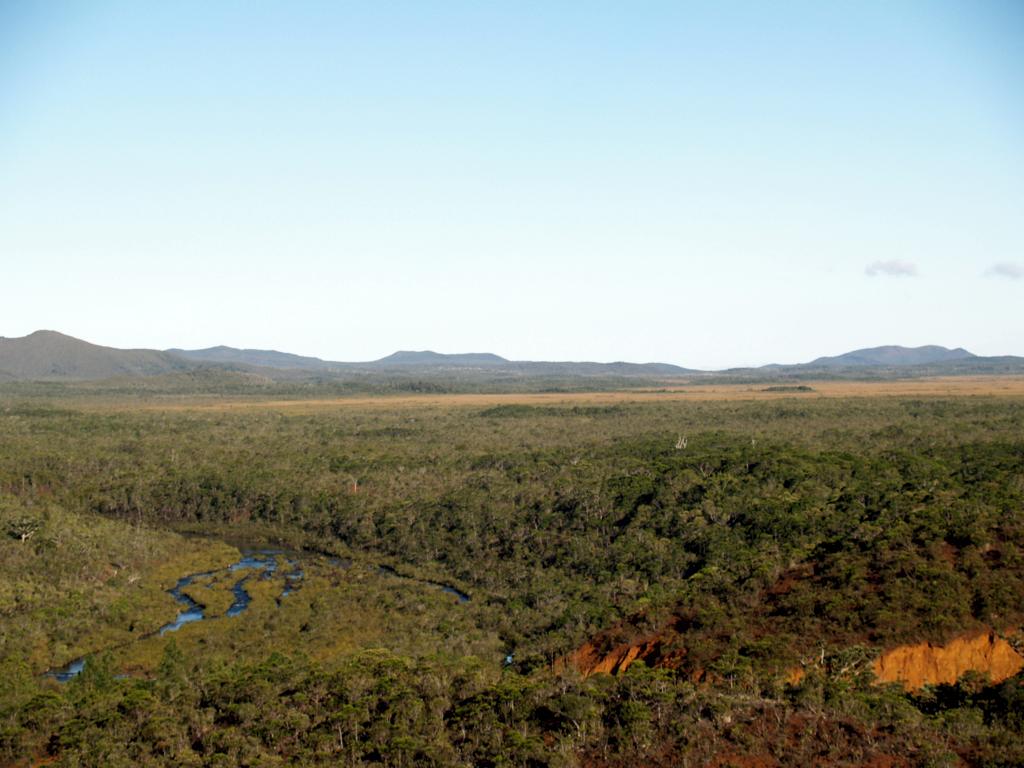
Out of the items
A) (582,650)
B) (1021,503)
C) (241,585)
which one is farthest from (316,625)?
(1021,503)

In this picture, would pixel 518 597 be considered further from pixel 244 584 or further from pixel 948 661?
pixel 948 661

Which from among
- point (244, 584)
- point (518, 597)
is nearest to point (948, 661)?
point (518, 597)

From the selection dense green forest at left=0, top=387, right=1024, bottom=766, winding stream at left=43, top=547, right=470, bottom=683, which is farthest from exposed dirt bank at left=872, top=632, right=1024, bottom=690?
winding stream at left=43, top=547, right=470, bottom=683

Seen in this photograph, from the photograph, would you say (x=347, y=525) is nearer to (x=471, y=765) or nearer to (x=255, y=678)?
(x=255, y=678)

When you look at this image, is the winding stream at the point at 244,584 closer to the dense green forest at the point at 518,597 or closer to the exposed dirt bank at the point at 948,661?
the dense green forest at the point at 518,597

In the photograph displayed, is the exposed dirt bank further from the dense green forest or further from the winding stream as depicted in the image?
the winding stream
